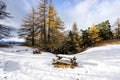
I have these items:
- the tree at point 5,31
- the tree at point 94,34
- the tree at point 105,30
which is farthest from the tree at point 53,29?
the tree at point 105,30

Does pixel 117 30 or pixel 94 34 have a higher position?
pixel 117 30

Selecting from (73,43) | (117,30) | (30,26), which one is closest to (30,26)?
(30,26)

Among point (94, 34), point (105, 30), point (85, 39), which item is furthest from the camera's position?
point (85, 39)

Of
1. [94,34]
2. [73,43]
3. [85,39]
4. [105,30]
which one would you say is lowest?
[73,43]

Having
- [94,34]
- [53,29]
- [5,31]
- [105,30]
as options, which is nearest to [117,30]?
[105,30]

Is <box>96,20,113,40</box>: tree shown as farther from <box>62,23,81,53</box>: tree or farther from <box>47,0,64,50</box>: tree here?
<box>47,0,64,50</box>: tree

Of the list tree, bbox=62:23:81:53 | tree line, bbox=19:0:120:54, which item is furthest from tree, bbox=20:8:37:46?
tree, bbox=62:23:81:53

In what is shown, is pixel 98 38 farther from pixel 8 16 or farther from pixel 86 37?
pixel 8 16

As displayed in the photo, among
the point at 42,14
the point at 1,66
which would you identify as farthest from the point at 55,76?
the point at 42,14

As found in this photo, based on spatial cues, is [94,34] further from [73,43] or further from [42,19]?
[42,19]

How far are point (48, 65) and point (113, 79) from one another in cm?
593

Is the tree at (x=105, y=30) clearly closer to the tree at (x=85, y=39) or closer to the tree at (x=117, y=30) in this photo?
the tree at (x=85, y=39)

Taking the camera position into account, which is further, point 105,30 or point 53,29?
point 105,30

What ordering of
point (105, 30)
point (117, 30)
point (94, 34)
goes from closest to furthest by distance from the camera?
point (94, 34) < point (105, 30) < point (117, 30)
